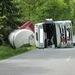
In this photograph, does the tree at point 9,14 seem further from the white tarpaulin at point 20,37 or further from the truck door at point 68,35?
the truck door at point 68,35

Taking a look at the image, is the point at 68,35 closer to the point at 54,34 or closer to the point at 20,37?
the point at 54,34

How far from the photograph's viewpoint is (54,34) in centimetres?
4728

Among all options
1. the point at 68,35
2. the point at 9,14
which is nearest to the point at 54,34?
the point at 68,35

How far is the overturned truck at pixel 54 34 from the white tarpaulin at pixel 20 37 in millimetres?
1990

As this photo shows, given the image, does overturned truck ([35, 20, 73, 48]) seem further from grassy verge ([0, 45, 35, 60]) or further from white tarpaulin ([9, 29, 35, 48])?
grassy verge ([0, 45, 35, 60])

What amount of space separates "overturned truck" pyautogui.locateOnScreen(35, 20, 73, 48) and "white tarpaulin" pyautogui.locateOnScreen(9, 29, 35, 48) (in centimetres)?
199

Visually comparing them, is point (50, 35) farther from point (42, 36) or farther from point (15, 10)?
point (15, 10)

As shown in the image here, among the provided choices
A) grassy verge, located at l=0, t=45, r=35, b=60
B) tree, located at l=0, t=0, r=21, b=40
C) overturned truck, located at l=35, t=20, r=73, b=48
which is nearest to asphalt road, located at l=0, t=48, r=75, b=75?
grassy verge, located at l=0, t=45, r=35, b=60

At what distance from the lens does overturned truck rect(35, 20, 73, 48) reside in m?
46.2

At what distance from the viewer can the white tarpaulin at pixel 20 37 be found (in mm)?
49000

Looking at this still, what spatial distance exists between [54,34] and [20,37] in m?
4.14

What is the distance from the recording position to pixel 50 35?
48.8 meters

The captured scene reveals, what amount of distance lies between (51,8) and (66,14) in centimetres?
782

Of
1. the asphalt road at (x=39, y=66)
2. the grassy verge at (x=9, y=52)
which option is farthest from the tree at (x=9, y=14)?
the asphalt road at (x=39, y=66)
